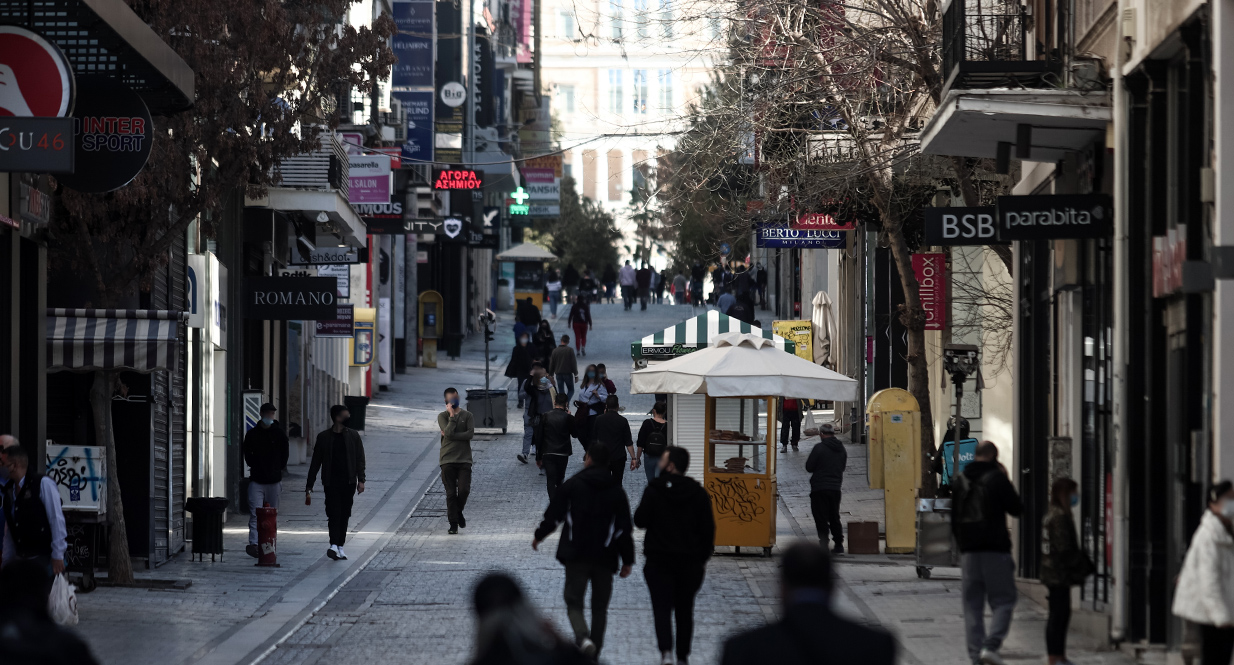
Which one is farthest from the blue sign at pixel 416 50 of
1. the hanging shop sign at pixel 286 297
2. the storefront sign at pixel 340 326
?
the hanging shop sign at pixel 286 297

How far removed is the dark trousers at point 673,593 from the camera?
36.3ft

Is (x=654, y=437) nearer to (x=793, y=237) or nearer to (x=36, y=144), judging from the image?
(x=793, y=237)

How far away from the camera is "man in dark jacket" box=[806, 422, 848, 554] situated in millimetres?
18062

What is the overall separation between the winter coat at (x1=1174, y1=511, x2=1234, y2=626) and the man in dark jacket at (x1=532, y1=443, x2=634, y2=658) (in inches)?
154

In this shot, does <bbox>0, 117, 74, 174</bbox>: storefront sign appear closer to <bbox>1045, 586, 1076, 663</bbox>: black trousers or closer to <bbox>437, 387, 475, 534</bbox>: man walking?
<bbox>1045, 586, 1076, 663</bbox>: black trousers

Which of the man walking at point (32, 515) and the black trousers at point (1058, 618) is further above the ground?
the man walking at point (32, 515)

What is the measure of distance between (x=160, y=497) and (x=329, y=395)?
14.7 metres

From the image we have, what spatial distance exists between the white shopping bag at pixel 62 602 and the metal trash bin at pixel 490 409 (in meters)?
19.1

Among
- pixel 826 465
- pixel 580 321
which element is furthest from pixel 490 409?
pixel 580 321

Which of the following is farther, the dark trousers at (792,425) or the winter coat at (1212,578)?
the dark trousers at (792,425)

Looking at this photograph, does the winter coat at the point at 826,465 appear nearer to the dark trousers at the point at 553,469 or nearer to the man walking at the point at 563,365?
the dark trousers at the point at 553,469

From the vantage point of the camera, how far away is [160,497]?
1745 cm

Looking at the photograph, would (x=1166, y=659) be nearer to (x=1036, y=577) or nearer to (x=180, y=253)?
(x=1036, y=577)

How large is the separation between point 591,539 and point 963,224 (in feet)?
18.7
